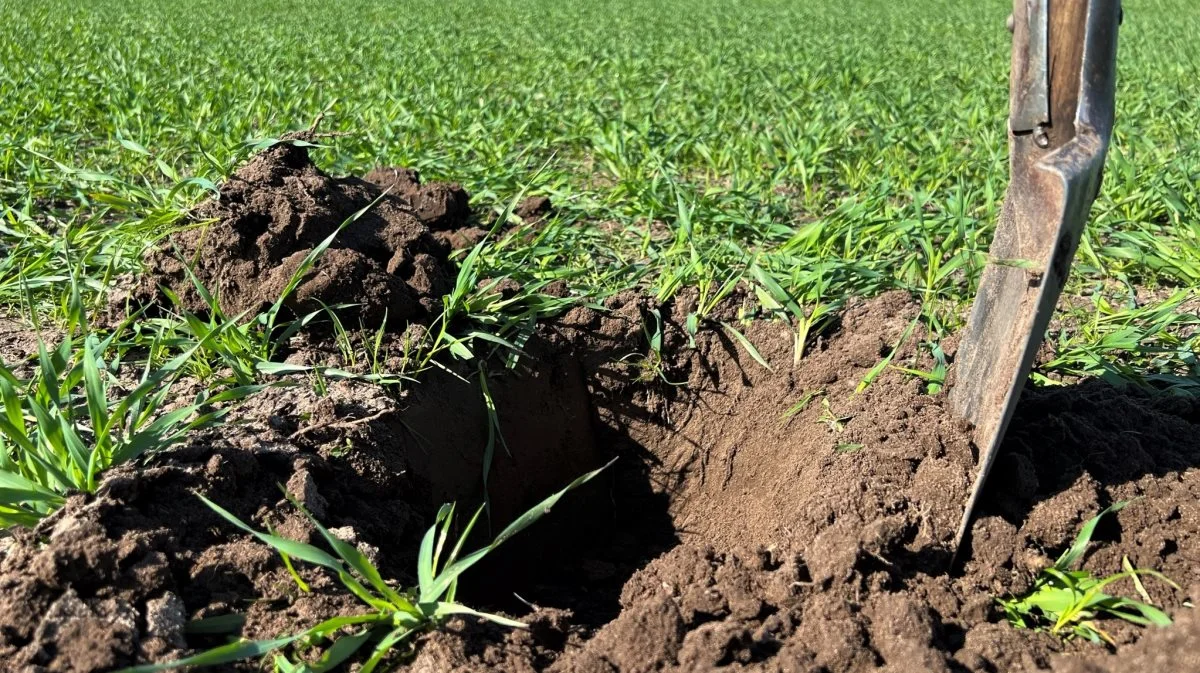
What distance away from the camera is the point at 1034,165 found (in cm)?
162

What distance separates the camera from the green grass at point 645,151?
278cm

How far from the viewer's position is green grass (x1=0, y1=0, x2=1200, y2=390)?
9.12 ft

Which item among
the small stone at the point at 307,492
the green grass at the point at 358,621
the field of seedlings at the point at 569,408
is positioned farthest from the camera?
the small stone at the point at 307,492

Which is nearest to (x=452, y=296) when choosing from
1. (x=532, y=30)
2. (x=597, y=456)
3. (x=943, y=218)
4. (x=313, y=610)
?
(x=597, y=456)

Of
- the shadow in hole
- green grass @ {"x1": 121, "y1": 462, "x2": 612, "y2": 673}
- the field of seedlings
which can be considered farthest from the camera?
the shadow in hole

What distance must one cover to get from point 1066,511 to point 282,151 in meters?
2.11

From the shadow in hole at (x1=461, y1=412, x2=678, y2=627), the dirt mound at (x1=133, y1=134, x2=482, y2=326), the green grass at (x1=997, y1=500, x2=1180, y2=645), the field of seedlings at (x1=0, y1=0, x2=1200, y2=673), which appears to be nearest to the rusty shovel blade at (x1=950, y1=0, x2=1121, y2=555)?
the green grass at (x1=997, y1=500, x2=1180, y2=645)

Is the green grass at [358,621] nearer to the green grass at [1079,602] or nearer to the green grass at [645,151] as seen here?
the green grass at [1079,602]

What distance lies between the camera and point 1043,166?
1.58 meters

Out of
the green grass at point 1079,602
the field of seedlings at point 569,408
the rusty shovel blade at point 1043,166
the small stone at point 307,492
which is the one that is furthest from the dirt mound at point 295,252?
the green grass at point 1079,602

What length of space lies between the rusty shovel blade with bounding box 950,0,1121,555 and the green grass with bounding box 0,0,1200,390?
0.67 meters

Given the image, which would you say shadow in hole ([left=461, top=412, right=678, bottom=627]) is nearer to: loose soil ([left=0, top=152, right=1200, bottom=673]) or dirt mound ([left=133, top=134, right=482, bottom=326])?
loose soil ([left=0, top=152, right=1200, bottom=673])

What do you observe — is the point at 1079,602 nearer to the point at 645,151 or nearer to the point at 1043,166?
the point at 1043,166

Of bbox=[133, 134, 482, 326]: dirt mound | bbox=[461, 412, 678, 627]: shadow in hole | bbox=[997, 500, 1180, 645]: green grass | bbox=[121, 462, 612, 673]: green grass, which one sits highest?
bbox=[133, 134, 482, 326]: dirt mound
